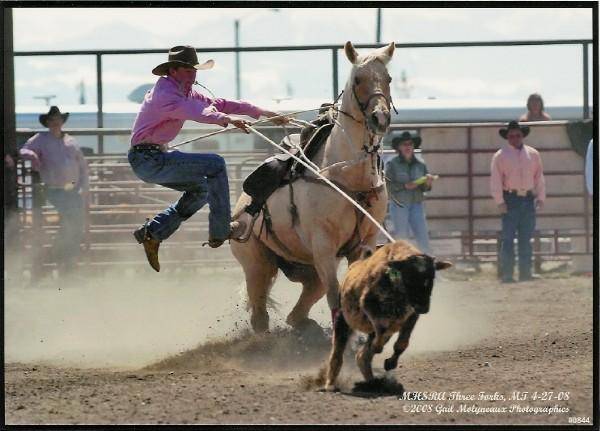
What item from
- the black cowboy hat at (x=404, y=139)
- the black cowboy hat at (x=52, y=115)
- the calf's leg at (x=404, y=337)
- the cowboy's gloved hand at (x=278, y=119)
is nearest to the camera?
the calf's leg at (x=404, y=337)

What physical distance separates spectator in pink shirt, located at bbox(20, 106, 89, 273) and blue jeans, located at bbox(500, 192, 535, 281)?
4.63 meters

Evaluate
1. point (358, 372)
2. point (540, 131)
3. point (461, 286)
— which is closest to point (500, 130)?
point (540, 131)

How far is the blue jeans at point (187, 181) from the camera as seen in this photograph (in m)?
8.02

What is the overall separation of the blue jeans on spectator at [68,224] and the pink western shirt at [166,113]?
6485 millimetres

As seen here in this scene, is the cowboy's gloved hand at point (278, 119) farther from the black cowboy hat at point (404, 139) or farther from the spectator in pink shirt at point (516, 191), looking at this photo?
the spectator in pink shirt at point (516, 191)

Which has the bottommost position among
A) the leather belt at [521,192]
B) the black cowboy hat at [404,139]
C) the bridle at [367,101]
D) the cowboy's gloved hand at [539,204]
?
the cowboy's gloved hand at [539,204]

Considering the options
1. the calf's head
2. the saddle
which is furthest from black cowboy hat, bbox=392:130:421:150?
the calf's head

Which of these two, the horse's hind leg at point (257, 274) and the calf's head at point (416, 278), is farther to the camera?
the horse's hind leg at point (257, 274)

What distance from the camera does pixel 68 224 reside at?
1452 centimetres

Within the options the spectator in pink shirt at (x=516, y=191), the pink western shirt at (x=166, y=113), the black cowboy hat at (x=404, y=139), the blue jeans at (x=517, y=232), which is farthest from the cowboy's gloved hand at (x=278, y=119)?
the blue jeans at (x=517, y=232)

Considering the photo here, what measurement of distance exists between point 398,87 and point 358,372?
41321mm

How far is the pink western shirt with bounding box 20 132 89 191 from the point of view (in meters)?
14.1

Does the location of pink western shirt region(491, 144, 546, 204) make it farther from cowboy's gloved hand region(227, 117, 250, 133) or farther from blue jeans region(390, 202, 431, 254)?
cowboy's gloved hand region(227, 117, 250, 133)

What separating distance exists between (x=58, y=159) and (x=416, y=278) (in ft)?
27.5
